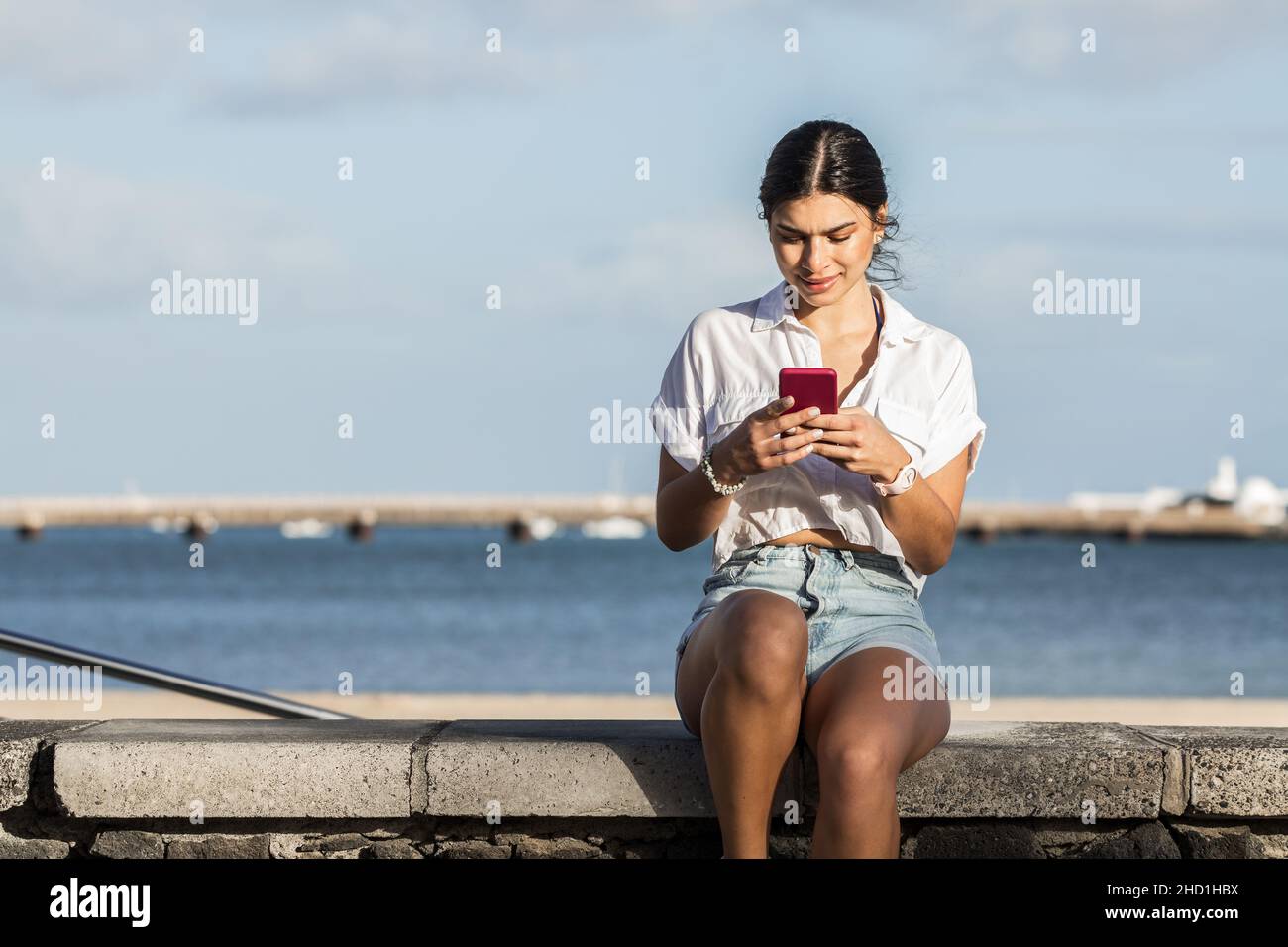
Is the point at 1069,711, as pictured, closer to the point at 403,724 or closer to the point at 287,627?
the point at 403,724

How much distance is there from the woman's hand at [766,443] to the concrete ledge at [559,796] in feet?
1.86

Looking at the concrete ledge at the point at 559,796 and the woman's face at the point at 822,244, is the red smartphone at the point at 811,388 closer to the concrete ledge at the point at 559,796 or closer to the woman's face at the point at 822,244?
the woman's face at the point at 822,244

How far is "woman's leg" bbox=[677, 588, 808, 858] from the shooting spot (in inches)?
104

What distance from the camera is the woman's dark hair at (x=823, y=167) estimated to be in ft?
9.72

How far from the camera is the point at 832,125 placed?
303 cm

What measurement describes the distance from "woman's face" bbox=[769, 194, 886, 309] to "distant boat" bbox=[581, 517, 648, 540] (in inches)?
2944

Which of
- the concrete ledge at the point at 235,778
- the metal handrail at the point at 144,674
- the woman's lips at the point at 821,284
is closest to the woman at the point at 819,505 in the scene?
the woman's lips at the point at 821,284

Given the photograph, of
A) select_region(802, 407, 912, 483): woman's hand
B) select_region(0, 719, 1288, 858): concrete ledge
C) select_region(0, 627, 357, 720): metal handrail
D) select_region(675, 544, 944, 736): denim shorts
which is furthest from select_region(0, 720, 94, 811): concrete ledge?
select_region(802, 407, 912, 483): woman's hand

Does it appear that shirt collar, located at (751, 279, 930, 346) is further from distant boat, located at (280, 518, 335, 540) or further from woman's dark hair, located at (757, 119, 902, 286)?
distant boat, located at (280, 518, 335, 540)

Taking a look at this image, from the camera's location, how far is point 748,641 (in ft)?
8.66

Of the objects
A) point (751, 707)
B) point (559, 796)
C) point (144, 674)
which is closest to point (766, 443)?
point (751, 707)
